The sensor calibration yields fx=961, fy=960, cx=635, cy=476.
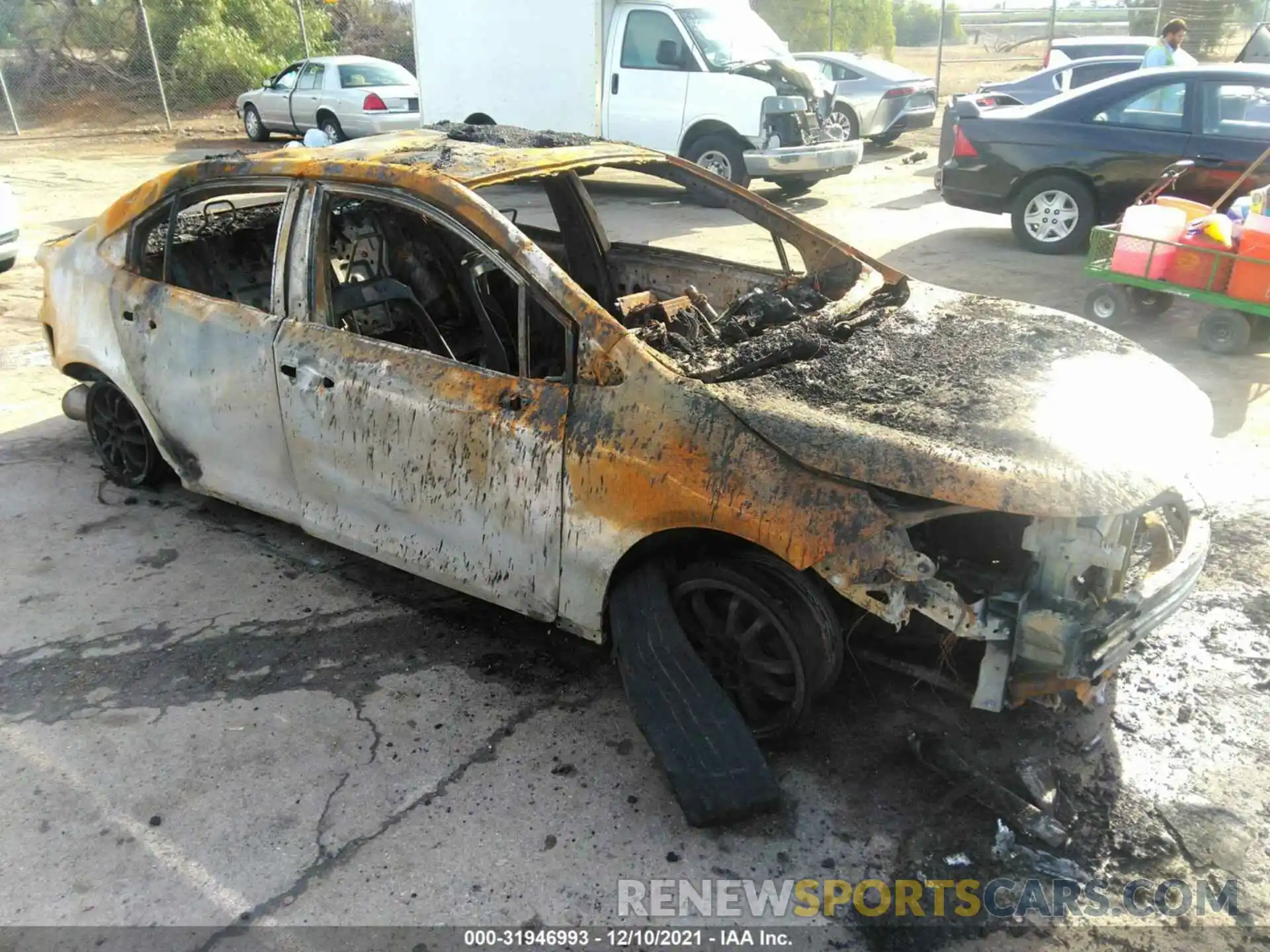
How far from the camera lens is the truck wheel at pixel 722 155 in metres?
11.5

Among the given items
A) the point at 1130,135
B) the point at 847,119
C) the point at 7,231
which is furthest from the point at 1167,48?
the point at 7,231

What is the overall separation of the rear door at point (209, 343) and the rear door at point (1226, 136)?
24.6 ft

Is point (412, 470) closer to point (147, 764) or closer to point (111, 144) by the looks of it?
point (147, 764)

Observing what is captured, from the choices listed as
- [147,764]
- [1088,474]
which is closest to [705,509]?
Answer: [1088,474]

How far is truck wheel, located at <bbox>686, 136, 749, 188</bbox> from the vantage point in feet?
37.6

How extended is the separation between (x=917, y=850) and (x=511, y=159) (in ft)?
8.88

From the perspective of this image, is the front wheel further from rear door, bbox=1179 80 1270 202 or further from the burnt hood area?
the burnt hood area

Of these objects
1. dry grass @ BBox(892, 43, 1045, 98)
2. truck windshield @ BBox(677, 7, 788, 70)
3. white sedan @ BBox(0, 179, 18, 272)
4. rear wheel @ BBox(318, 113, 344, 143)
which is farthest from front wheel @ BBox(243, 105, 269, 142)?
dry grass @ BBox(892, 43, 1045, 98)

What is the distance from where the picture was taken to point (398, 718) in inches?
126

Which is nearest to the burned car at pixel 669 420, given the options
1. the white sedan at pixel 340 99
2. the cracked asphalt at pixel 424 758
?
the cracked asphalt at pixel 424 758

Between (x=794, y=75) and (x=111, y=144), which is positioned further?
(x=111, y=144)

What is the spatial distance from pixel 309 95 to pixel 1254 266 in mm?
14458

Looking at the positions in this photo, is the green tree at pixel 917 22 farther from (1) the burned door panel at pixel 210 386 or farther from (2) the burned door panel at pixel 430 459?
(2) the burned door panel at pixel 430 459

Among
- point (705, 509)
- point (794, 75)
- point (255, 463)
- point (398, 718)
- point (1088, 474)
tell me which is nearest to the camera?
point (1088, 474)
